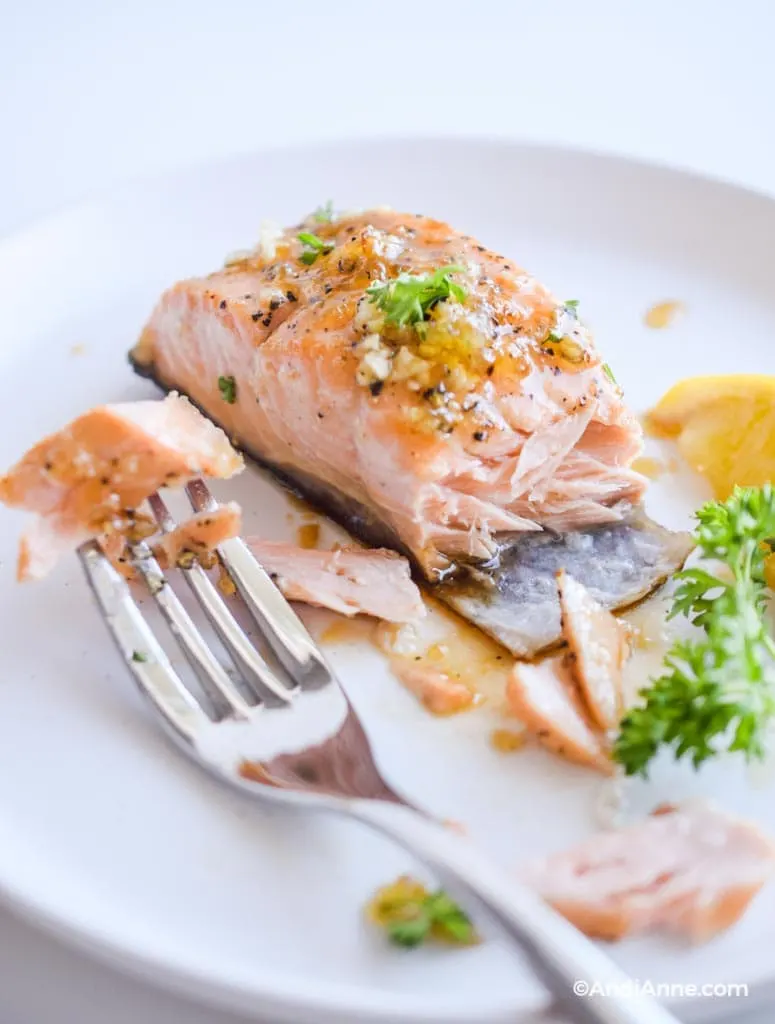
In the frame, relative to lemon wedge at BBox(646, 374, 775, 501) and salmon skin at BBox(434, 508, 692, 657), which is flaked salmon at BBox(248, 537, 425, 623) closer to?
salmon skin at BBox(434, 508, 692, 657)

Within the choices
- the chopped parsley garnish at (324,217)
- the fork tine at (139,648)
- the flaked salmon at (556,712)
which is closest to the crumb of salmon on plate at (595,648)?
the flaked salmon at (556,712)

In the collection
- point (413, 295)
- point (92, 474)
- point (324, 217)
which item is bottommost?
point (92, 474)

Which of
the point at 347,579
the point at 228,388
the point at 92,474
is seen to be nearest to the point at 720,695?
the point at 347,579

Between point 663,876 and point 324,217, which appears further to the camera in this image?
point 324,217

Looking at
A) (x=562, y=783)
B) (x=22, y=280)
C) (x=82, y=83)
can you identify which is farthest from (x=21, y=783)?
(x=82, y=83)

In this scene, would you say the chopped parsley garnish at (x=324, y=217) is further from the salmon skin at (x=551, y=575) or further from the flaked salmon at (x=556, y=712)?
the flaked salmon at (x=556, y=712)

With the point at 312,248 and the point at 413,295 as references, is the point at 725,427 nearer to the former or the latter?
the point at 413,295

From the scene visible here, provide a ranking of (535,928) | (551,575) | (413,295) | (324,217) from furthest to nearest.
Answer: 1. (324,217)
2. (551,575)
3. (413,295)
4. (535,928)

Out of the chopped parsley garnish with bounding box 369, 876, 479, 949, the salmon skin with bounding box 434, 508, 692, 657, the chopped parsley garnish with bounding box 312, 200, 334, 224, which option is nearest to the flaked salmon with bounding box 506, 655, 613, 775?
the salmon skin with bounding box 434, 508, 692, 657
